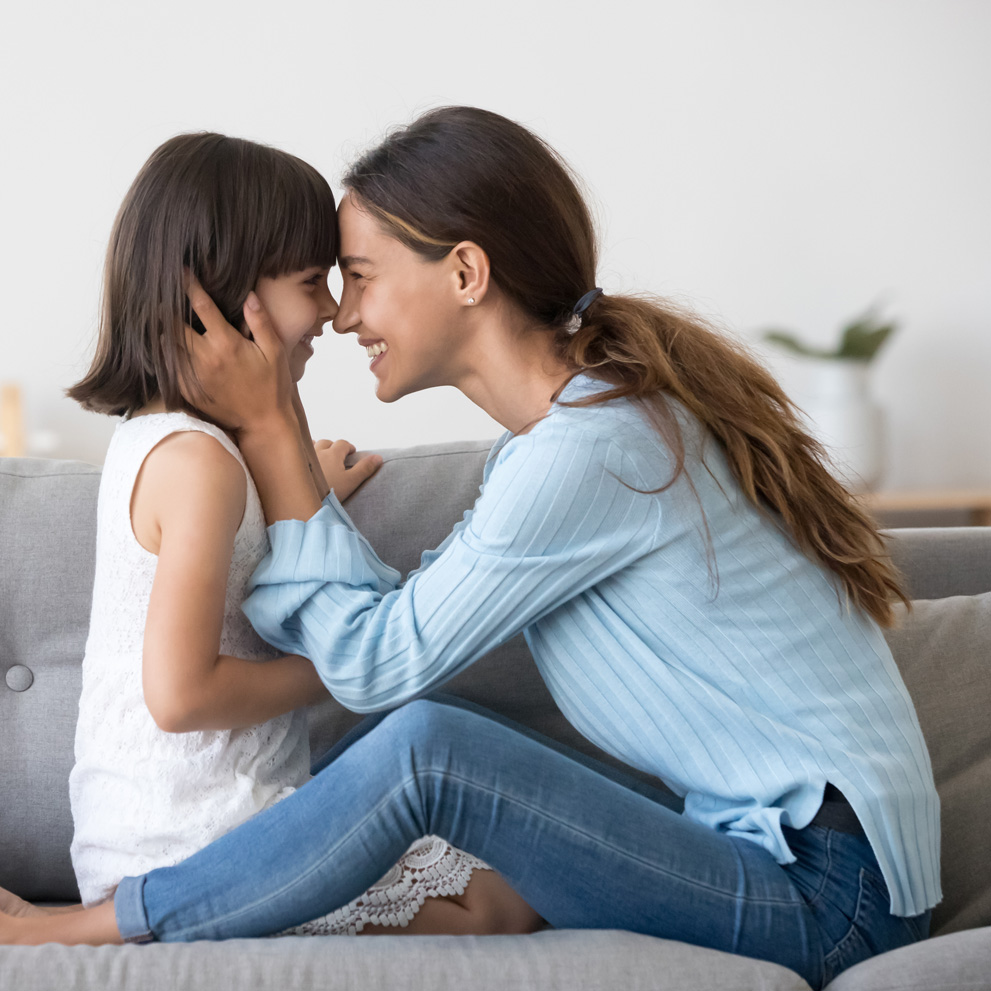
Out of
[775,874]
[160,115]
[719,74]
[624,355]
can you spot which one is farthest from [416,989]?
[719,74]

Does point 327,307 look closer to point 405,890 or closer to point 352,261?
point 352,261

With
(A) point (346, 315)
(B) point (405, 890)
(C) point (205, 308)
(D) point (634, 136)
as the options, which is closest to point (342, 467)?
(A) point (346, 315)

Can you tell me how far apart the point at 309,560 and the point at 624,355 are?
1.26 ft

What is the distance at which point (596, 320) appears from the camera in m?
1.11

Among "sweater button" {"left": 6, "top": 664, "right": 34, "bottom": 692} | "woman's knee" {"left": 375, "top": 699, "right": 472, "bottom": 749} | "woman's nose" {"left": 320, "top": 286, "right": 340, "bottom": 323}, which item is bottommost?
"sweater button" {"left": 6, "top": 664, "right": 34, "bottom": 692}

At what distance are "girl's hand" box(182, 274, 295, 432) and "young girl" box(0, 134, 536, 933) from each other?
0.05ft

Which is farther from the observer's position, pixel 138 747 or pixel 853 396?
pixel 853 396

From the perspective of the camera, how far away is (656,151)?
10.1 feet

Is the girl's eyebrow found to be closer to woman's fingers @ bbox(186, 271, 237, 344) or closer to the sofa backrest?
woman's fingers @ bbox(186, 271, 237, 344)

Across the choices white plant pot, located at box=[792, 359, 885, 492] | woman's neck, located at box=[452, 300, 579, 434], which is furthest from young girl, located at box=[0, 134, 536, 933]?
white plant pot, located at box=[792, 359, 885, 492]

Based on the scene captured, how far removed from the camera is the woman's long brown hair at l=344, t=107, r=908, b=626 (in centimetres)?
102

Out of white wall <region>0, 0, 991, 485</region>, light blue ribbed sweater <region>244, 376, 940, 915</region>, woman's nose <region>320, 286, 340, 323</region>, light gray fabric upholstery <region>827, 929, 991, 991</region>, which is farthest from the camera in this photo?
white wall <region>0, 0, 991, 485</region>

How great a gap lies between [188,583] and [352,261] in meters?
0.44

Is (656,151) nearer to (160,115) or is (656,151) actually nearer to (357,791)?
(160,115)
